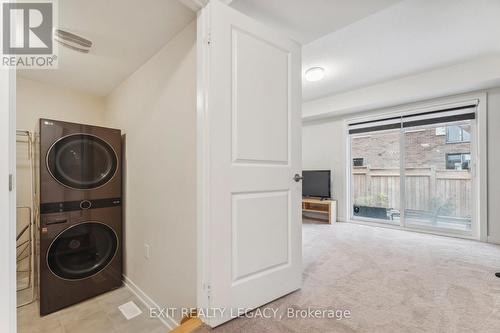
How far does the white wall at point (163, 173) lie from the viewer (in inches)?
65.1

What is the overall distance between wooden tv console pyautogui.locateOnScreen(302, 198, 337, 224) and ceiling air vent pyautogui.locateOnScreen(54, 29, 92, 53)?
4.09 m

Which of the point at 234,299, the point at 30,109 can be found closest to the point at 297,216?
the point at 234,299

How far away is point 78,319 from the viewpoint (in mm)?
1926

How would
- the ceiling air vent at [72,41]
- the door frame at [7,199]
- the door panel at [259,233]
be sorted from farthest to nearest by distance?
the ceiling air vent at [72,41] < the door panel at [259,233] < the door frame at [7,199]

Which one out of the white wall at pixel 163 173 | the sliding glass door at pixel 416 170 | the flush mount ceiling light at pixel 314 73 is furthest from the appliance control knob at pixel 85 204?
the sliding glass door at pixel 416 170

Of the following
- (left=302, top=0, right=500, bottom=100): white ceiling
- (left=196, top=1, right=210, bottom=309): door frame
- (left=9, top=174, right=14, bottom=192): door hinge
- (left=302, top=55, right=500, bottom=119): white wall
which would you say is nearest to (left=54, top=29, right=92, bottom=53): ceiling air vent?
(left=196, top=1, right=210, bottom=309): door frame

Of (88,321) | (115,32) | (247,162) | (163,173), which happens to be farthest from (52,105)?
(247,162)

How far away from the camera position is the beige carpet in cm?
138

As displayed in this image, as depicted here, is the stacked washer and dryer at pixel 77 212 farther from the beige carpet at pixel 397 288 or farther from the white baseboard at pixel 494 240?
the white baseboard at pixel 494 240

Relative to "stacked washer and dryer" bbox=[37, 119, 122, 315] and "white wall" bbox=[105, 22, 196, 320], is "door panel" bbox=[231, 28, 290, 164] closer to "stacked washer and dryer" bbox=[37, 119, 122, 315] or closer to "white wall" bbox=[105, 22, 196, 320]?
"white wall" bbox=[105, 22, 196, 320]

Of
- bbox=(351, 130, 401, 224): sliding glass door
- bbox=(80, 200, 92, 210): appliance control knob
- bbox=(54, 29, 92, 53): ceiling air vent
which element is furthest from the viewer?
bbox=(351, 130, 401, 224): sliding glass door

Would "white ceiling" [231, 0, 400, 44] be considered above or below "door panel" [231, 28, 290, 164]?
above

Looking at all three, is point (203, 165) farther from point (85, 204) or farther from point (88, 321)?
point (88, 321)

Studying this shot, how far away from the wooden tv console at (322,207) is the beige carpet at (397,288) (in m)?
1.22
